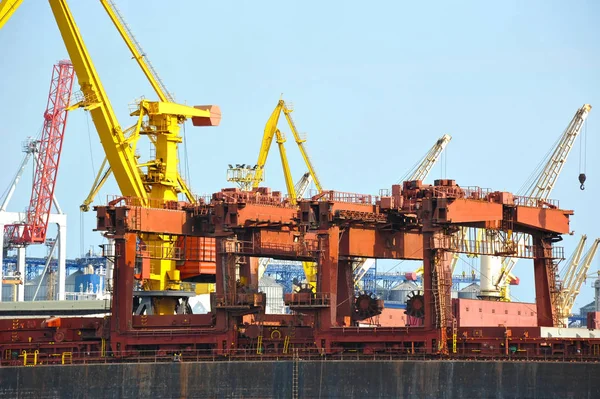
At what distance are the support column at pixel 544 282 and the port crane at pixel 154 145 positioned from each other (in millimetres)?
23978

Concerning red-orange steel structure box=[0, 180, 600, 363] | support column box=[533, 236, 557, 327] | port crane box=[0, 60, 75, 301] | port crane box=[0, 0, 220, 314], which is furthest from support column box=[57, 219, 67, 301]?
support column box=[533, 236, 557, 327]

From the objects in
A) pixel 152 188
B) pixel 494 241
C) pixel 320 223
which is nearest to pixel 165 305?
pixel 152 188

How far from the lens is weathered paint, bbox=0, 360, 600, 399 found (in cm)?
7988

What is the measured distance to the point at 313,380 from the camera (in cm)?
Answer: 8525

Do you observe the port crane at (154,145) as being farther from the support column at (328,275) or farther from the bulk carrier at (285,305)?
the support column at (328,275)

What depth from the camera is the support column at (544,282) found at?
9112 centimetres

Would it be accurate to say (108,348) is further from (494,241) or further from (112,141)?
(494,241)

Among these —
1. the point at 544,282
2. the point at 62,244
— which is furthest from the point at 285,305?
the point at 62,244

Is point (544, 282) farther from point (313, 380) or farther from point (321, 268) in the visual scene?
point (313, 380)

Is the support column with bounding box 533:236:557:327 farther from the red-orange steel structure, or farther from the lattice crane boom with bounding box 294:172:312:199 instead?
the lattice crane boom with bounding box 294:172:312:199

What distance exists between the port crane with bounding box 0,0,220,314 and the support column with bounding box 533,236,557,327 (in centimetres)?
2398

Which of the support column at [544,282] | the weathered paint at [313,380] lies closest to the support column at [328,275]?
the weathered paint at [313,380]

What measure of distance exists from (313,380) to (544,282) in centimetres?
1635

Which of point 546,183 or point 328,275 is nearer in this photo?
point 328,275
